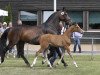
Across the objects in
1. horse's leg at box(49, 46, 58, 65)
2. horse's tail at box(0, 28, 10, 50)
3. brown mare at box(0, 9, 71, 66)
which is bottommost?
horse's leg at box(49, 46, 58, 65)

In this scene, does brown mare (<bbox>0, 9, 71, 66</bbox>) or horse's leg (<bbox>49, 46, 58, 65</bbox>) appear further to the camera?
horse's leg (<bbox>49, 46, 58, 65</bbox>)

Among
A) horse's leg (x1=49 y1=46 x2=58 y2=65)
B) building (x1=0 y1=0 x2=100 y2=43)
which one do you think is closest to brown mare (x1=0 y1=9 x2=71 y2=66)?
horse's leg (x1=49 y1=46 x2=58 y2=65)

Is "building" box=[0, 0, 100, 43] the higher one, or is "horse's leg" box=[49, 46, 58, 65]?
"horse's leg" box=[49, 46, 58, 65]

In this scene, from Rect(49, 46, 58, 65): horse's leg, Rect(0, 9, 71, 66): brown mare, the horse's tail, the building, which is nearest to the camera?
Rect(0, 9, 71, 66): brown mare

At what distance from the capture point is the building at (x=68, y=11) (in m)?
35.9

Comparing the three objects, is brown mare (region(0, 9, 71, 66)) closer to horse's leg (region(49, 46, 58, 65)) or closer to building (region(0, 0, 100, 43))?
horse's leg (region(49, 46, 58, 65))

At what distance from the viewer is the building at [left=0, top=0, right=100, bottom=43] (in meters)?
35.9

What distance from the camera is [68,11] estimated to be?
119ft

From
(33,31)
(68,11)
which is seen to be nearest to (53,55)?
(33,31)

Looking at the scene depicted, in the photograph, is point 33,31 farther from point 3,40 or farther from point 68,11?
point 68,11

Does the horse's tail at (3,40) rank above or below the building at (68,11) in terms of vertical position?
above

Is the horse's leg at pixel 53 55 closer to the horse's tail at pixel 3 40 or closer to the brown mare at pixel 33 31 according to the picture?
the brown mare at pixel 33 31

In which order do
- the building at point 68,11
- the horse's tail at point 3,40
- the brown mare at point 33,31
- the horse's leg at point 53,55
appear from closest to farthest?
the brown mare at point 33,31
the horse's leg at point 53,55
the horse's tail at point 3,40
the building at point 68,11

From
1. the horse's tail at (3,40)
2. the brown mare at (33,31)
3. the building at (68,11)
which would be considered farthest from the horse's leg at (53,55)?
the building at (68,11)
